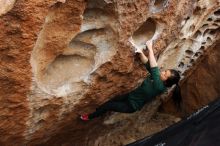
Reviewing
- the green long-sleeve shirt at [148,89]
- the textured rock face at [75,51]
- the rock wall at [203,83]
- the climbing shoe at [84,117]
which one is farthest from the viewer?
the rock wall at [203,83]

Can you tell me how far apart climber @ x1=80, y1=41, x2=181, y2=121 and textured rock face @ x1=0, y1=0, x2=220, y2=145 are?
0.07 m

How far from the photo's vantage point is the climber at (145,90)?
3490 millimetres

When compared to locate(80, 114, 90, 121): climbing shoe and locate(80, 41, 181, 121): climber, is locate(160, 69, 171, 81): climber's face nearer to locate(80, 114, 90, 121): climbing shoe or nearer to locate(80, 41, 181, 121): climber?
locate(80, 41, 181, 121): climber

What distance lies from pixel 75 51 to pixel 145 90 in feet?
2.32

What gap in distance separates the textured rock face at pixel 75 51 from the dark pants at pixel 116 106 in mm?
57

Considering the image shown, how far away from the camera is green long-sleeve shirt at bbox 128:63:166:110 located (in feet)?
11.4

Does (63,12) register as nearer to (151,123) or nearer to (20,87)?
(20,87)

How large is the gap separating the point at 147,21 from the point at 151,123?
1408 mm

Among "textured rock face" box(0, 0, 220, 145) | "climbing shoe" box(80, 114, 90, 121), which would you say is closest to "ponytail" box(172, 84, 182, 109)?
"textured rock face" box(0, 0, 220, 145)

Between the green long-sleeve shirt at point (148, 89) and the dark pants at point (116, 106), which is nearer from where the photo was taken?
the green long-sleeve shirt at point (148, 89)

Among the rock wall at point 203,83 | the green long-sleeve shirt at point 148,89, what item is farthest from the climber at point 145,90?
the rock wall at point 203,83

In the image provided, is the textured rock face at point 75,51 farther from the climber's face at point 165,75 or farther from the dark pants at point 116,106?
the climber's face at point 165,75

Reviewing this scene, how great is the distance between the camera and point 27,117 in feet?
10.7

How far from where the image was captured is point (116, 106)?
3777 millimetres
